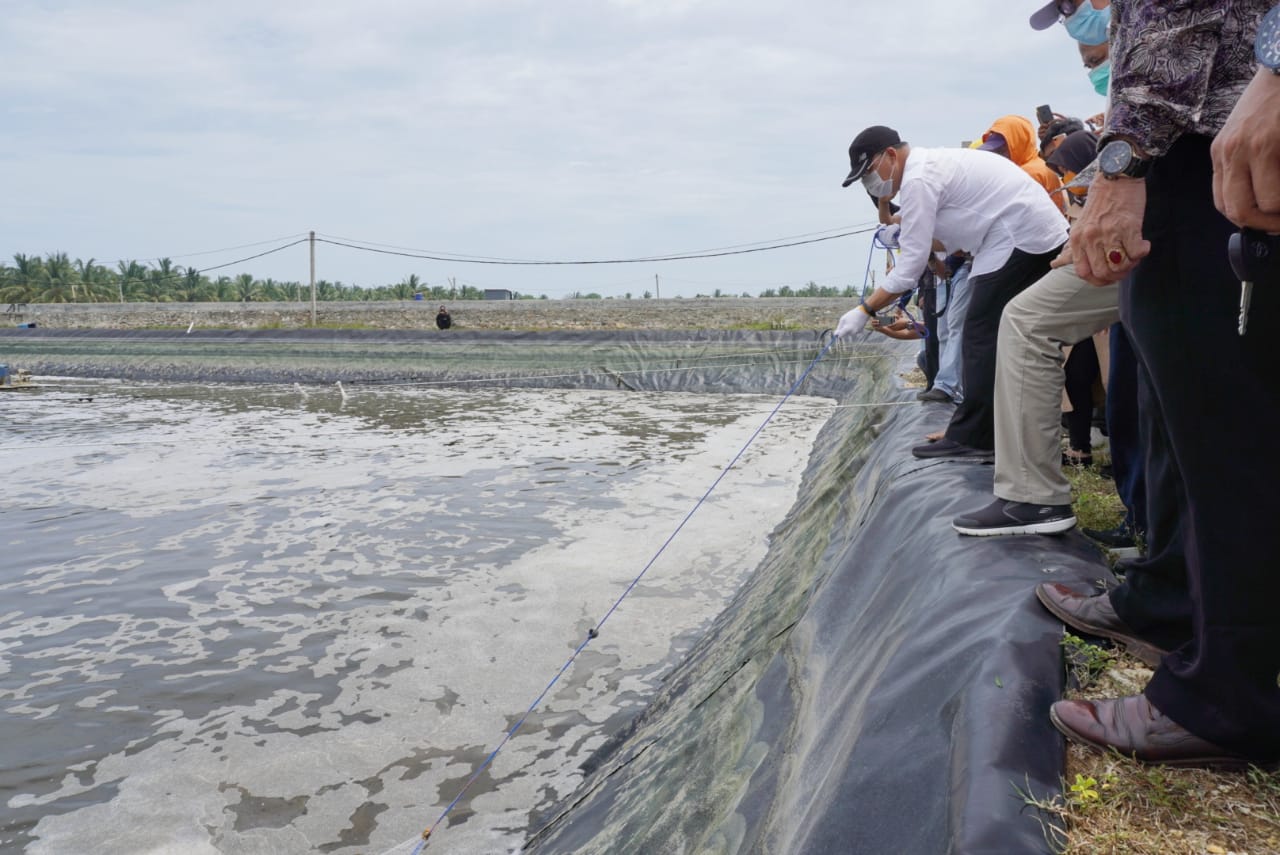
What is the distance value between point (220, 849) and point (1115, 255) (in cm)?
293

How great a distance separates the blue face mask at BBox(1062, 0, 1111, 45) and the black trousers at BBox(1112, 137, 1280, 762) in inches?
85.0

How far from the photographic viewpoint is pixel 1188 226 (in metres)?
1.39

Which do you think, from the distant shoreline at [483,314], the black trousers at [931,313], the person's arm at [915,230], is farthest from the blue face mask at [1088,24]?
the distant shoreline at [483,314]

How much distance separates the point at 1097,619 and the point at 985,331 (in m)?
1.90

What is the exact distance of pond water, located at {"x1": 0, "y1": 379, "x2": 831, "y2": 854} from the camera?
9.55 ft

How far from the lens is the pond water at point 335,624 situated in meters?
2.91

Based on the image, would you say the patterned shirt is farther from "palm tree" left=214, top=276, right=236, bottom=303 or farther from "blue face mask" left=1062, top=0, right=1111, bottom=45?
"palm tree" left=214, top=276, right=236, bottom=303

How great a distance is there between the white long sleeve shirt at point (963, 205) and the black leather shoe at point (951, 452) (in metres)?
0.68

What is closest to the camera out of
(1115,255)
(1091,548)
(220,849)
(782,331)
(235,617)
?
(1115,255)

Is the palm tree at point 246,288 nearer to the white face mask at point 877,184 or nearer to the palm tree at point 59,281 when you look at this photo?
the palm tree at point 59,281

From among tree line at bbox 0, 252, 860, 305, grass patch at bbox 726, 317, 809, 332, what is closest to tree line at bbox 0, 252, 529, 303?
tree line at bbox 0, 252, 860, 305

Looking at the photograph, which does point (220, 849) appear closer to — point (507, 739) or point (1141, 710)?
point (507, 739)

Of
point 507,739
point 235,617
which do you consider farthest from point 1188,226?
point 235,617

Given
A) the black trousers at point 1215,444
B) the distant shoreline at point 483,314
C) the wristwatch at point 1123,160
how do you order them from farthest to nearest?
the distant shoreline at point 483,314 → the wristwatch at point 1123,160 → the black trousers at point 1215,444
